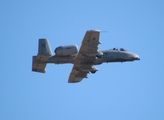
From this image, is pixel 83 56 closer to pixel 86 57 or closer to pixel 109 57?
pixel 86 57

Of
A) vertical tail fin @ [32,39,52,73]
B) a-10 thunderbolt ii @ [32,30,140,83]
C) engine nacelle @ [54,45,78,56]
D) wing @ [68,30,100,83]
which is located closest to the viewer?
wing @ [68,30,100,83]

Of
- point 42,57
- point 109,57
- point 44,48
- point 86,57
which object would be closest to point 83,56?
point 86,57

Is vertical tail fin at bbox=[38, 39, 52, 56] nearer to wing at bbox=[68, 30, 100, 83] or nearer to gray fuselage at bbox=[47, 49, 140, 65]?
gray fuselage at bbox=[47, 49, 140, 65]

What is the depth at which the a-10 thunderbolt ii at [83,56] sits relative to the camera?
253 feet

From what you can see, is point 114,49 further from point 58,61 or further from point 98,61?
point 58,61

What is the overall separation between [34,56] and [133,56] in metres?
15.6

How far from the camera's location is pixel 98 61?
82.6 metres

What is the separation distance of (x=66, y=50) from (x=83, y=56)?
2.84 metres

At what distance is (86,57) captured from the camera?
263ft

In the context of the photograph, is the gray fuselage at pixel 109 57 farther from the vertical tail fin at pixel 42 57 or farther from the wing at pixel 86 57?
the wing at pixel 86 57

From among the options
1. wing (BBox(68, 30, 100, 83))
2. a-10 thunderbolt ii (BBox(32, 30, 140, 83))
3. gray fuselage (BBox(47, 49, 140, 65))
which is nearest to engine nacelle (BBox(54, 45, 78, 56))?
a-10 thunderbolt ii (BBox(32, 30, 140, 83))

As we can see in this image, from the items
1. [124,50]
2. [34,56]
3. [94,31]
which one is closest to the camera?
[94,31]

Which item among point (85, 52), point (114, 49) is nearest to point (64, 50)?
point (85, 52)

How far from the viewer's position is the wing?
75.8 meters
